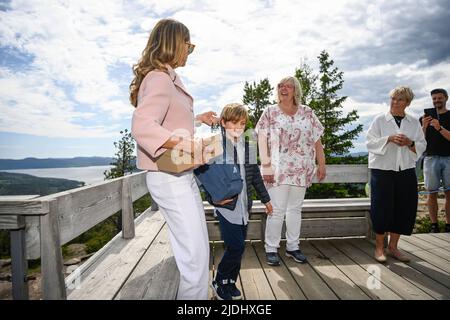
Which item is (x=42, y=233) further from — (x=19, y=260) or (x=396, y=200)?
(x=396, y=200)

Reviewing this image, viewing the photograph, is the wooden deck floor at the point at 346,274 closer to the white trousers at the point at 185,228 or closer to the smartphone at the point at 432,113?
the white trousers at the point at 185,228

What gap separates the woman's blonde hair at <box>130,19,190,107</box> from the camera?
5.50 ft

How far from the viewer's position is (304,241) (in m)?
4.28

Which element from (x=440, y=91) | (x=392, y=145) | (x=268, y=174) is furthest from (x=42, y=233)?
(x=440, y=91)

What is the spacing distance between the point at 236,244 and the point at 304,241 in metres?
2.20

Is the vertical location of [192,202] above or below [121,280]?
above

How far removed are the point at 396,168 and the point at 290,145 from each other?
123 cm

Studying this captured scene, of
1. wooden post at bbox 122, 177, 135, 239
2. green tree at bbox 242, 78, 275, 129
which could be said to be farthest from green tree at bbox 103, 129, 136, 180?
wooden post at bbox 122, 177, 135, 239

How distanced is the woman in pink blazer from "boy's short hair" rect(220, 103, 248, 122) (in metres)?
0.78

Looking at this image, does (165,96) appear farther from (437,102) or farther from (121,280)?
(437,102)

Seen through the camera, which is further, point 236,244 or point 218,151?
point 236,244

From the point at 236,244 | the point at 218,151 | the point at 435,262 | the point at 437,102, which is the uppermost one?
the point at 437,102
